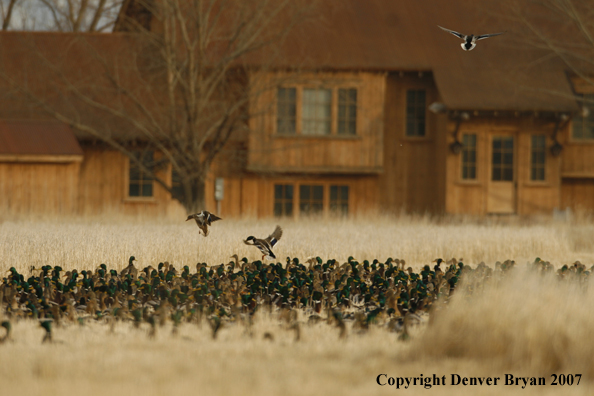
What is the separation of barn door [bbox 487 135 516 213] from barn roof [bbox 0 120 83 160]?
463 inches

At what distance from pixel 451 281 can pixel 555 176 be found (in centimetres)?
1495

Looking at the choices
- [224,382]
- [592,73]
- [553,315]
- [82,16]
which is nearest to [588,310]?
[553,315]

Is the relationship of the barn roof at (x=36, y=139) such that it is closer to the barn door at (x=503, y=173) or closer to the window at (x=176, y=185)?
the window at (x=176, y=185)

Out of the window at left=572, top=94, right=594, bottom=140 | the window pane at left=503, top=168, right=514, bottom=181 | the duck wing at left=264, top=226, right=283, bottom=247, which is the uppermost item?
the window at left=572, top=94, right=594, bottom=140

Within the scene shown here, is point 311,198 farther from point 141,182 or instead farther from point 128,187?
point 128,187

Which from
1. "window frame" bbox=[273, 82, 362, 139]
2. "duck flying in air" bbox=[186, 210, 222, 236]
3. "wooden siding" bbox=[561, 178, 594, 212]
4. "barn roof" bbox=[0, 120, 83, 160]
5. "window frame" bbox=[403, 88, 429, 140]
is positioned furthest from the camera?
"wooden siding" bbox=[561, 178, 594, 212]

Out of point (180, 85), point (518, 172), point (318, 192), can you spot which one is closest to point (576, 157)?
point (518, 172)

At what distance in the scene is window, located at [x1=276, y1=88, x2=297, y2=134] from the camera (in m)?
23.7

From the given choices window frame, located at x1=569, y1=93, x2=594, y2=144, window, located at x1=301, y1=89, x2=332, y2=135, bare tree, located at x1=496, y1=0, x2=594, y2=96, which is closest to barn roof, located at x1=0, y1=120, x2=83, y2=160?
window, located at x1=301, y1=89, x2=332, y2=135

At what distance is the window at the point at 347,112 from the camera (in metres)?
23.9

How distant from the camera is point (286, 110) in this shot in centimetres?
2381

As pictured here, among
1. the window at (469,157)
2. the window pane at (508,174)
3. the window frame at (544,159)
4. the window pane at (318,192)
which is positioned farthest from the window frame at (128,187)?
the window frame at (544,159)

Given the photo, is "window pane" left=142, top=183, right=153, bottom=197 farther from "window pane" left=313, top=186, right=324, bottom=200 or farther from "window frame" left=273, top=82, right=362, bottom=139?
"window pane" left=313, top=186, right=324, bottom=200

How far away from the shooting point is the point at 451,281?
1045 centimetres
